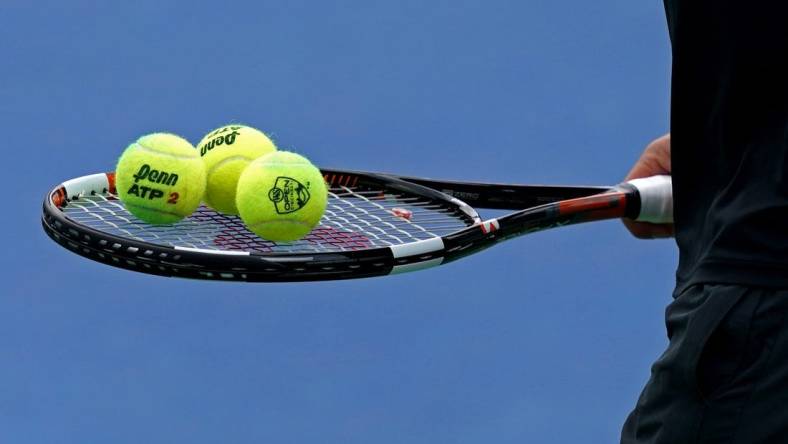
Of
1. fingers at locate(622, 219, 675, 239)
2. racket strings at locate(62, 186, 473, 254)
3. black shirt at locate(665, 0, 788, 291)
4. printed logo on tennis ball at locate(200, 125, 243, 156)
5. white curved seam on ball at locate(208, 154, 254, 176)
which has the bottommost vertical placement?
racket strings at locate(62, 186, 473, 254)

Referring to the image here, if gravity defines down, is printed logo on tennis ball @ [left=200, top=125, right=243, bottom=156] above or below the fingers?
above

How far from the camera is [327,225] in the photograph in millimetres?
2193

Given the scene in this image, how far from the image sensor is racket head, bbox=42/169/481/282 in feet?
5.92

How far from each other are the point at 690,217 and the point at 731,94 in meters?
0.20

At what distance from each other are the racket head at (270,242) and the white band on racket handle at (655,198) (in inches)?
14.3

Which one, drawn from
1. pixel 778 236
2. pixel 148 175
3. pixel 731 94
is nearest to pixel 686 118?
pixel 731 94

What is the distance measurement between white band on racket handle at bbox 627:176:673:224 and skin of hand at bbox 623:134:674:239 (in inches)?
1.6

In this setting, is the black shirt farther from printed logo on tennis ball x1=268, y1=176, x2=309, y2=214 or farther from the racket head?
printed logo on tennis ball x1=268, y1=176, x2=309, y2=214

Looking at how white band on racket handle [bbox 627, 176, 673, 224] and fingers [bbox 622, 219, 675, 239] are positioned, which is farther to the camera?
fingers [bbox 622, 219, 675, 239]

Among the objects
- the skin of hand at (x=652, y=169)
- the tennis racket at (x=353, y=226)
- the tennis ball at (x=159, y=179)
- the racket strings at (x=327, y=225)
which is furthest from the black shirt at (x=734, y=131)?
the tennis ball at (x=159, y=179)

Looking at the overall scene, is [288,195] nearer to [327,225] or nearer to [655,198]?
[327,225]

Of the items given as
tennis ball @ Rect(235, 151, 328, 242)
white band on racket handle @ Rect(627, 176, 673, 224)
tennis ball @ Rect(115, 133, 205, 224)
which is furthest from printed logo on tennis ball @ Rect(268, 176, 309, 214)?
white band on racket handle @ Rect(627, 176, 673, 224)

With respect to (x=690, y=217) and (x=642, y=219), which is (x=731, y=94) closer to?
(x=690, y=217)

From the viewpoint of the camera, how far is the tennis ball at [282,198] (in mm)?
2037
